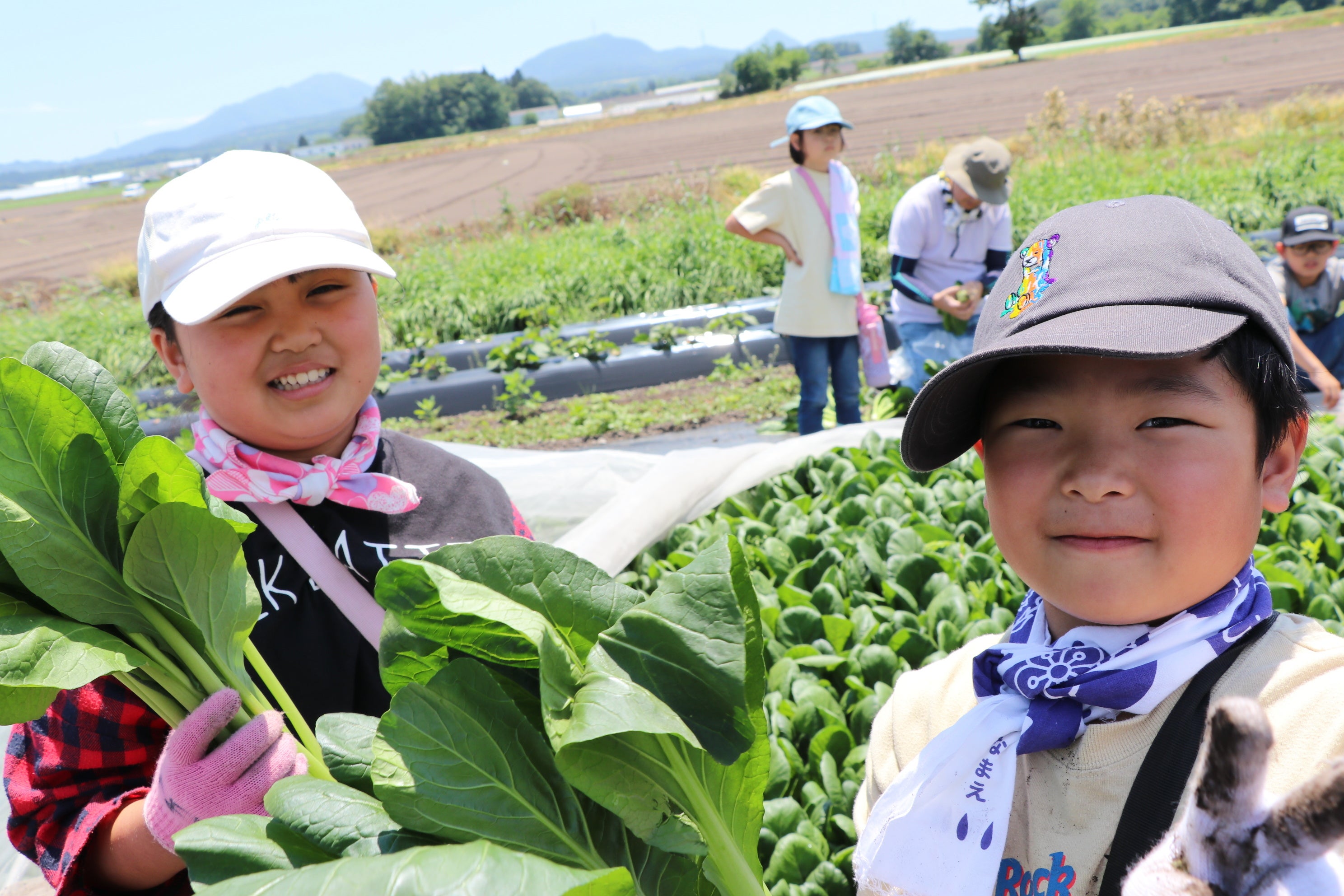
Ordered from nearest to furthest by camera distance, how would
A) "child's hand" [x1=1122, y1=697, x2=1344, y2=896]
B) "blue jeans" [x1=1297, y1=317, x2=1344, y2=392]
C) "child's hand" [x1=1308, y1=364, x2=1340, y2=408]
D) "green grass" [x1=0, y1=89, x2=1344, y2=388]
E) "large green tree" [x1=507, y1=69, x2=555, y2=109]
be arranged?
1. "child's hand" [x1=1122, y1=697, x2=1344, y2=896]
2. "child's hand" [x1=1308, y1=364, x2=1340, y2=408]
3. "blue jeans" [x1=1297, y1=317, x2=1344, y2=392]
4. "green grass" [x1=0, y1=89, x2=1344, y2=388]
5. "large green tree" [x1=507, y1=69, x2=555, y2=109]

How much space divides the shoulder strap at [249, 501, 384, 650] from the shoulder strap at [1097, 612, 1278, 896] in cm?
101

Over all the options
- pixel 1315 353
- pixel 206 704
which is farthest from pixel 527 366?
pixel 206 704

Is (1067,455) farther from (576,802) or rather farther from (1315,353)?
(1315,353)

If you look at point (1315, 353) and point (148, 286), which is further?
point (1315, 353)

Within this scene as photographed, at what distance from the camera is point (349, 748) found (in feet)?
2.89

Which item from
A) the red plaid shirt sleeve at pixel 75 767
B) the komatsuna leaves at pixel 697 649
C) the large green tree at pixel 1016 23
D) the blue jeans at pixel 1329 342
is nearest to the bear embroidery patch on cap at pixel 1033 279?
the komatsuna leaves at pixel 697 649

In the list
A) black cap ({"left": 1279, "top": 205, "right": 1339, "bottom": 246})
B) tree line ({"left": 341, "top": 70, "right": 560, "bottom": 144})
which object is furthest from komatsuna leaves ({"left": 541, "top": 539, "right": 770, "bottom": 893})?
tree line ({"left": 341, "top": 70, "right": 560, "bottom": 144})

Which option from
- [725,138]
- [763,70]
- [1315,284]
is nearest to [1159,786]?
[1315,284]

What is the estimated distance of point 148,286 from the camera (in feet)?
4.52

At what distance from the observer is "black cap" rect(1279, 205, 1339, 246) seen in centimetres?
503

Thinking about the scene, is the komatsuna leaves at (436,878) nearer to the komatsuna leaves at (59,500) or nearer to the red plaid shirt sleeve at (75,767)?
the komatsuna leaves at (59,500)

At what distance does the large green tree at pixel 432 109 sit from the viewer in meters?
77.8

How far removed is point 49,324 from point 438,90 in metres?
78.2

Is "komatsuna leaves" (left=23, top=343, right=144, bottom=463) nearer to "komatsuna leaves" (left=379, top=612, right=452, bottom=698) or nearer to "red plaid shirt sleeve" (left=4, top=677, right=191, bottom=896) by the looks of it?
"komatsuna leaves" (left=379, top=612, right=452, bottom=698)
